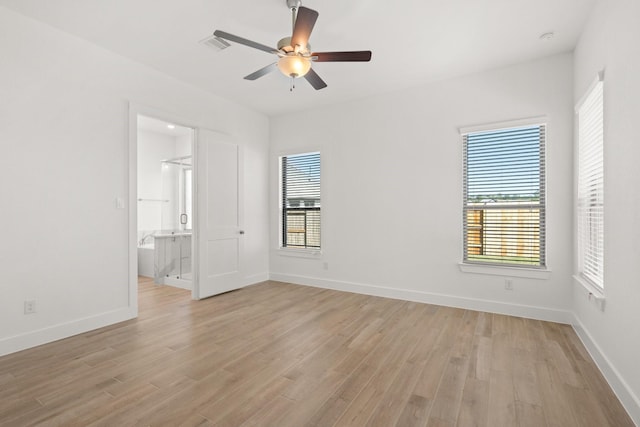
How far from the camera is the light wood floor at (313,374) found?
6.18ft

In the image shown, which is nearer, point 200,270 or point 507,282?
point 507,282

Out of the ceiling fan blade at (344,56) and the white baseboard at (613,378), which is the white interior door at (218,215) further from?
the white baseboard at (613,378)

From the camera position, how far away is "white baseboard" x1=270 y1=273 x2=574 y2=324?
3.49 m

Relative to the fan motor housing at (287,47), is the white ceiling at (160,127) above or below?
above

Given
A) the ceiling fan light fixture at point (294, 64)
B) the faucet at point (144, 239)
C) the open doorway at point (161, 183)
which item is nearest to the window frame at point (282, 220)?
the open doorway at point (161, 183)

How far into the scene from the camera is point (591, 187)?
2838 mm

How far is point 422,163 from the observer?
4262mm

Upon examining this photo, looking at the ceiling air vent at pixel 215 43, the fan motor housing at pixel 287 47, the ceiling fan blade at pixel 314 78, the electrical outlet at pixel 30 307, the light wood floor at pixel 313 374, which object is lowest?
the light wood floor at pixel 313 374

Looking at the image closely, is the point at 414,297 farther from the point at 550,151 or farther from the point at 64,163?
the point at 64,163

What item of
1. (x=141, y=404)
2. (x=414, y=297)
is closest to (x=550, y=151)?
(x=414, y=297)

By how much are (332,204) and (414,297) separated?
1862 millimetres

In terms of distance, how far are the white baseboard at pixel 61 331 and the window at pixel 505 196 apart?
13.8 ft

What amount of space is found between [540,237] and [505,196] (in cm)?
60

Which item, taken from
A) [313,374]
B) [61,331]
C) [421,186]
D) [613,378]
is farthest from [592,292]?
[61,331]
